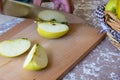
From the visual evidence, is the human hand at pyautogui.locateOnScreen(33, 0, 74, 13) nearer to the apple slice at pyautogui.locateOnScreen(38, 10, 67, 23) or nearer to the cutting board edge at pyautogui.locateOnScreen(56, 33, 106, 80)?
the apple slice at pyautogui.locateOnScreen(38, 10, 67, 23)

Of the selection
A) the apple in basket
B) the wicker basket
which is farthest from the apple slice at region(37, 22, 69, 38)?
the wicker basket

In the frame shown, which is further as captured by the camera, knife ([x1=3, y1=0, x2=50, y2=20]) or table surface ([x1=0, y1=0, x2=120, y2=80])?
knife ([x1=3, y1=0, x2=50, y2=20])

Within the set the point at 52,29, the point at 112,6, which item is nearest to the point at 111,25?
the point at 112,6

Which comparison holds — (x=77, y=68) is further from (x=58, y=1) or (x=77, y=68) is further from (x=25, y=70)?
(x=58, y=1)

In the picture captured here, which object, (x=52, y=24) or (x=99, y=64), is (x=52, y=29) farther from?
(x=99, y=64)

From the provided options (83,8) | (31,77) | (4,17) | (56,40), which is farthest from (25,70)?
(83,8)

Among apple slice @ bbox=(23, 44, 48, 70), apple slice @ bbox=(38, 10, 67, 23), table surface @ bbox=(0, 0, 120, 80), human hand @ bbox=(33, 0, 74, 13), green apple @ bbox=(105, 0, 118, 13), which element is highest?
green apple @ bbox=(105, 0, 118, 13)
